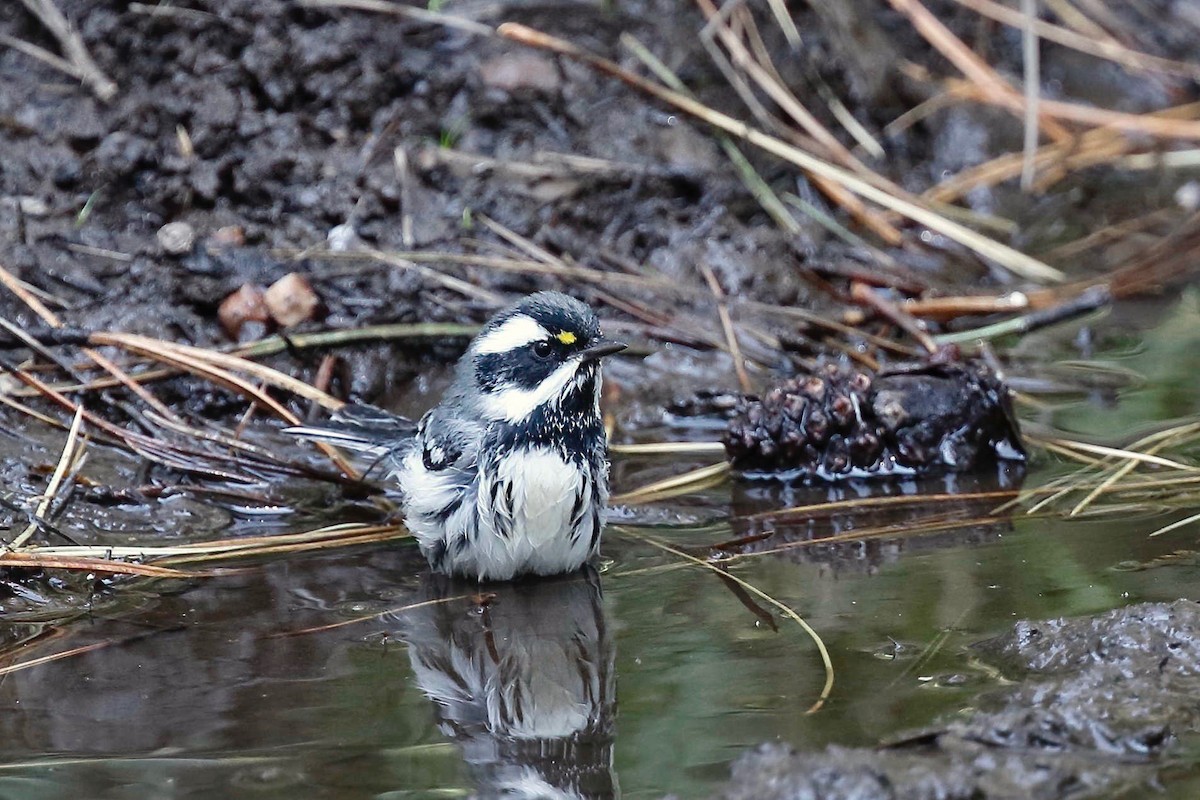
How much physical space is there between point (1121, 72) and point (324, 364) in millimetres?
6208

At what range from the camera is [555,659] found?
12.8ft

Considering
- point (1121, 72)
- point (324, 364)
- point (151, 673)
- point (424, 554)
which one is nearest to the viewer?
point (151, 673)

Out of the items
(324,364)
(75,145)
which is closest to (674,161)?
Result: (324,364)

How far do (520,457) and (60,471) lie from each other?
1753mm

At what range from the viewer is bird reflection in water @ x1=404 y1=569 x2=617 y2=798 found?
10.3 ft

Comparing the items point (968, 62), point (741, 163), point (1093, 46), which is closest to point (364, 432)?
point (741, 163)

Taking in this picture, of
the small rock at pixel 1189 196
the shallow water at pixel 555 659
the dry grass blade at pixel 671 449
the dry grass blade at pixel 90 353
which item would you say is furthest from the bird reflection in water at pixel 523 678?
the small rock at pixel 1189 196

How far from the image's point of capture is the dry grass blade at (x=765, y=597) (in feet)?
11.3

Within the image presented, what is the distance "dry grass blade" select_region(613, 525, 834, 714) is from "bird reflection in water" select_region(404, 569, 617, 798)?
1.08 ft

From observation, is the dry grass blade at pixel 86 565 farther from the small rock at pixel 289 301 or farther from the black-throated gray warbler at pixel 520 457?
the small rock at pixel 289 301

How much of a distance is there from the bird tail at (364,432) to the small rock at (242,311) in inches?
41.2

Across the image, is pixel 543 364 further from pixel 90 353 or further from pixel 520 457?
pixel 90 353

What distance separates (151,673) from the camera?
12.5ft

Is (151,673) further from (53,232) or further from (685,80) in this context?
(685,80)
